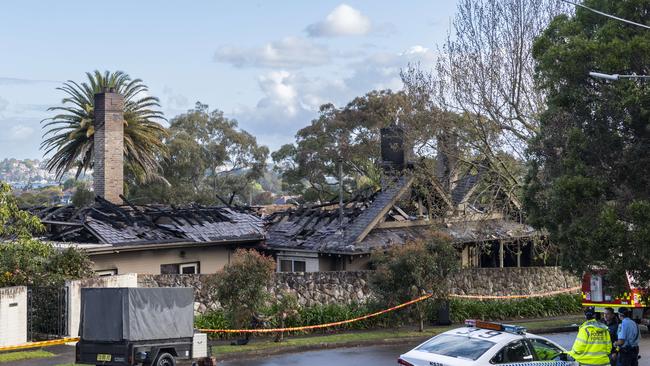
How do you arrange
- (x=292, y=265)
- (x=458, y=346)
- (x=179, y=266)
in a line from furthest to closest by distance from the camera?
(x=292, y=265) → (x=179, y=266) → (x=458, y=346)

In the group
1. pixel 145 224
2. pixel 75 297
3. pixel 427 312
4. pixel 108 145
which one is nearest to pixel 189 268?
pixel 145 224

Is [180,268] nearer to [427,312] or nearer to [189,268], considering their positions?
[189,268]

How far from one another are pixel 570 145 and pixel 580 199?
4.84ft

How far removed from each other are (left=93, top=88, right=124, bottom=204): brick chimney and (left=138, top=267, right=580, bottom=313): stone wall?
11.0 m

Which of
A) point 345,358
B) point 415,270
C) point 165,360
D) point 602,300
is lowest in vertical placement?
point 345,358

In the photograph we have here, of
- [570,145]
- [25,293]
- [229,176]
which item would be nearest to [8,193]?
[25,293]

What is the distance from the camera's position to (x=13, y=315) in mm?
22109

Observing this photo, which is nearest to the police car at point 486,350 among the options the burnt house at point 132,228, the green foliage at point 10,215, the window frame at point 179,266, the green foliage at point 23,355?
the green foliage at point 23,355

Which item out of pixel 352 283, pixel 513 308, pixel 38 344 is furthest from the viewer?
pixel 513 308

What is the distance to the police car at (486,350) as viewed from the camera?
14484 mm

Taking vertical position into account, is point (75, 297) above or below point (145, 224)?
below

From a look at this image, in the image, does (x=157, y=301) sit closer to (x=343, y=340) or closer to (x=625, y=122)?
(x=343, y=340)

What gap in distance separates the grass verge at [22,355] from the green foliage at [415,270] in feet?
31.0

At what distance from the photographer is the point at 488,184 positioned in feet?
113
